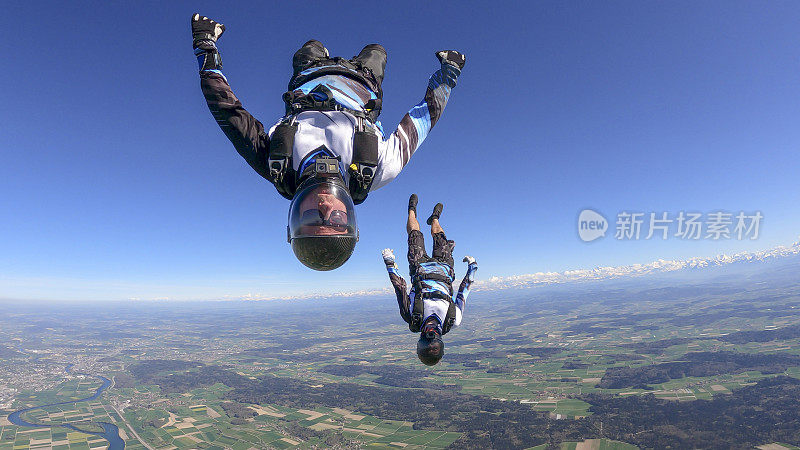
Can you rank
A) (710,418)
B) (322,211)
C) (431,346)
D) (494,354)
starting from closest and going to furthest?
(322,211) < (431,346) < (710,418) < (494,354)

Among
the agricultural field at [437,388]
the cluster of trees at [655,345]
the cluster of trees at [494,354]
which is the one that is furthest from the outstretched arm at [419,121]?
the cluster of trees at [655,345]

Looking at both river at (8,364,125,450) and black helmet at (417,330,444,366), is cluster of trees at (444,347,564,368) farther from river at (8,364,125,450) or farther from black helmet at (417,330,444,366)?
black helmet at (417,330,444,366)

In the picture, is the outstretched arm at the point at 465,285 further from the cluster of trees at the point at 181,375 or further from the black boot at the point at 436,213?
the cluster of trees at the point at 181,375

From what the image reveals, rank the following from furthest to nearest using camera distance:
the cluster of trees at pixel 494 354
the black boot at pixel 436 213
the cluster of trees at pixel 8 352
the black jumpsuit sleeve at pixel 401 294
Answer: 1. the cluster of trees at pixel 8 352
2. the cluster of trees at pixel 494 354
3. the black boot at pixel 436 213
4. the black jumpsuit sleeve at pixel 401 294

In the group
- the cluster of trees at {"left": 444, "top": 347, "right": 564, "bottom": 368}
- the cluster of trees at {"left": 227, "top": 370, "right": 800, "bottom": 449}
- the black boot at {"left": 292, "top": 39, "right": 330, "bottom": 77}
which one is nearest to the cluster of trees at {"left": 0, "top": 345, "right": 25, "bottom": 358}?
the cluster of trees at {"left": 227, "top": 370, "right": 800, "bottom": 449}

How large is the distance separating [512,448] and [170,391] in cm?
8183

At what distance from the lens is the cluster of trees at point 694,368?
251 ft

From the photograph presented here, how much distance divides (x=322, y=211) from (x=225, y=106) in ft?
2.77

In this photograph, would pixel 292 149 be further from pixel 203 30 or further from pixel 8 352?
pixel 8 352

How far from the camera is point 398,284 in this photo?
3.74m

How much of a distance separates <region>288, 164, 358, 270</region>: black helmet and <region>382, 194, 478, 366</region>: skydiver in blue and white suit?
5.91 feet

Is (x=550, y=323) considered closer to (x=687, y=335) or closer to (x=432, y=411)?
(x=687, y=335)

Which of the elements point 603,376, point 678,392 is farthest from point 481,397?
point 678,392

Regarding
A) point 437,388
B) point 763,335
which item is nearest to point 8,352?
point 437,388
